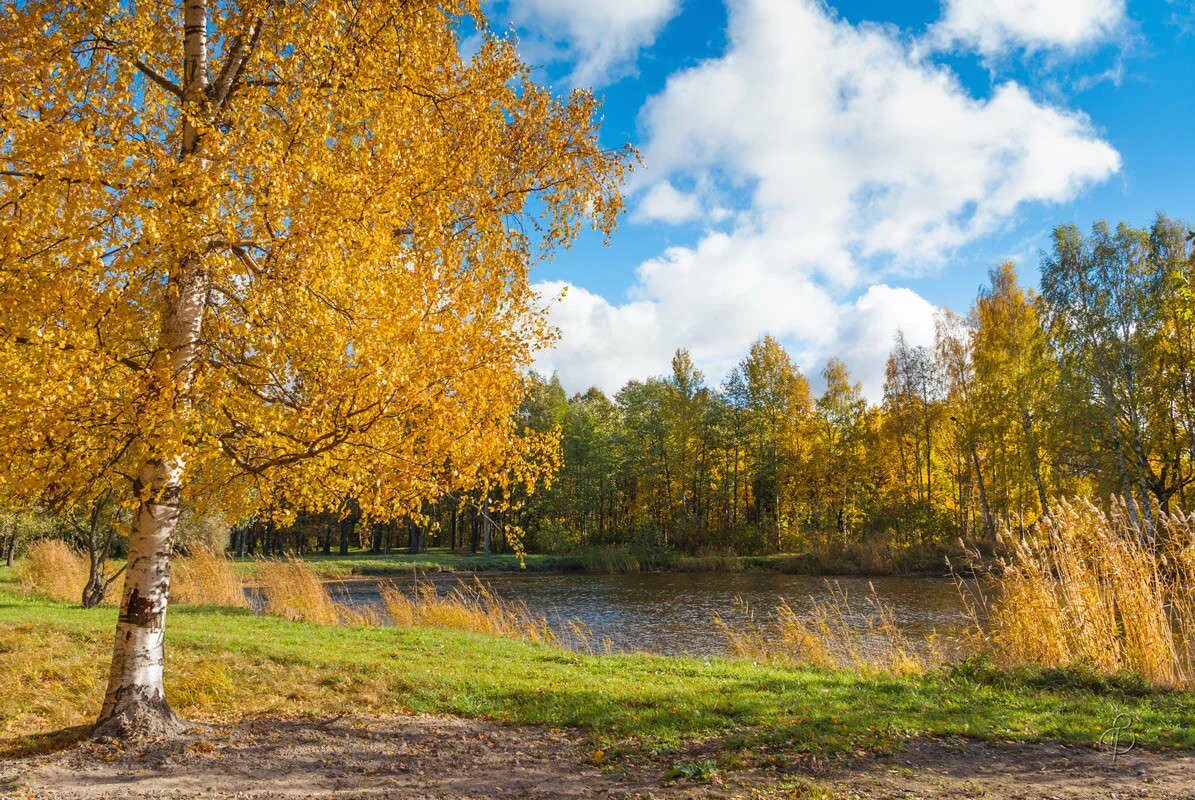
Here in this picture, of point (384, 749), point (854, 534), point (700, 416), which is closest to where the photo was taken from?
point (384, 749)

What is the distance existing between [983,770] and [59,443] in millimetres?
7086

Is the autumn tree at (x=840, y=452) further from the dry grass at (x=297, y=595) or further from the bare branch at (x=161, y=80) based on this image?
the bare branch at (x=161, y=80)

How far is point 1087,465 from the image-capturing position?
23.8 meters

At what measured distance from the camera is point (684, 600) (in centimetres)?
2209

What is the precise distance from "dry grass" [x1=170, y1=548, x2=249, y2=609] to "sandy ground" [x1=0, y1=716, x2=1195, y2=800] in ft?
36.6

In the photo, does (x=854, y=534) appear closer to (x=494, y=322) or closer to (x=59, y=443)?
(x=494, y=322)

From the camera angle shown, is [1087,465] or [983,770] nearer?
[983,770]

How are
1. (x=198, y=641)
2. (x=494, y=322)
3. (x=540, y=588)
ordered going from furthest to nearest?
1. (x=540, y=588)
2. (x=198, y=641)
3. (x=494, y=322)

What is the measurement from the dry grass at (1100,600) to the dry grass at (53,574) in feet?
59.9

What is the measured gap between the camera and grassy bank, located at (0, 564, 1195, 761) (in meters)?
5.83

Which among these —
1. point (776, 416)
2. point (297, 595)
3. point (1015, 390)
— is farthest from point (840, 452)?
point (297, 595)

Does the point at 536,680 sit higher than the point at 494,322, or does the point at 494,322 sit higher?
the point at 494,322

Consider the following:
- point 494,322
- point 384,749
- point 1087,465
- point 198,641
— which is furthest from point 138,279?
point 1087,465

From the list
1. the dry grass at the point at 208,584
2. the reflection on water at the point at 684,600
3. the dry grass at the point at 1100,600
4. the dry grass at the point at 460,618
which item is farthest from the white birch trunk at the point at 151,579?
the dry grass at the point at 208,584
